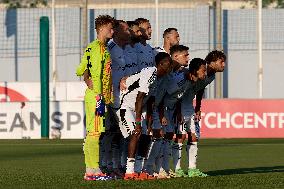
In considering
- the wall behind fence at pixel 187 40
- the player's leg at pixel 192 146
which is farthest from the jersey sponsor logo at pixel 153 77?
the wall behind fence at pixel 187 40

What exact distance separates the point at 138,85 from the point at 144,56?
1.23 m

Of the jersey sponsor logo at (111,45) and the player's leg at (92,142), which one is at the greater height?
the jersey sponsor logo at (111,45)

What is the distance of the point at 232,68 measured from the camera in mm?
40656

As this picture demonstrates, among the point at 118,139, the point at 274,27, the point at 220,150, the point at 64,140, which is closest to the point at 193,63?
the point at 118,139

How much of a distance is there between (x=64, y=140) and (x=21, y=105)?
213 centimetres

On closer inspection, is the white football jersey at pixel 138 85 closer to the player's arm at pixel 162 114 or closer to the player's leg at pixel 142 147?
the player's leg at pixel 142 147

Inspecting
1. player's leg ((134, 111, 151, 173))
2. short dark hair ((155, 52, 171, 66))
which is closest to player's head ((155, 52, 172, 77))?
short dark hair ((155, 52, 171, 66))

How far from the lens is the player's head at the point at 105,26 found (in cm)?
1644

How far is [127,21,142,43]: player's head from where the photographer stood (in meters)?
17.6

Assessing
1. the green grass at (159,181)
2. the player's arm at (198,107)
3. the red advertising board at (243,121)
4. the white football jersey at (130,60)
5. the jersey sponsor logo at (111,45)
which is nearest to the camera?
the green grass at (159,181)

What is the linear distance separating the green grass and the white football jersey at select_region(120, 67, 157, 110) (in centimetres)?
125

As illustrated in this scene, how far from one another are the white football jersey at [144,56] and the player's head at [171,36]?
0.39 meters

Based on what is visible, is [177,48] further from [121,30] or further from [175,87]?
[121,30]

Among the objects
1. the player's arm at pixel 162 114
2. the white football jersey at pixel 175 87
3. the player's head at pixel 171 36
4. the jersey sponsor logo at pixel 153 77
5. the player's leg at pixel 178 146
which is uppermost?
the player's head at pixel 171 36
